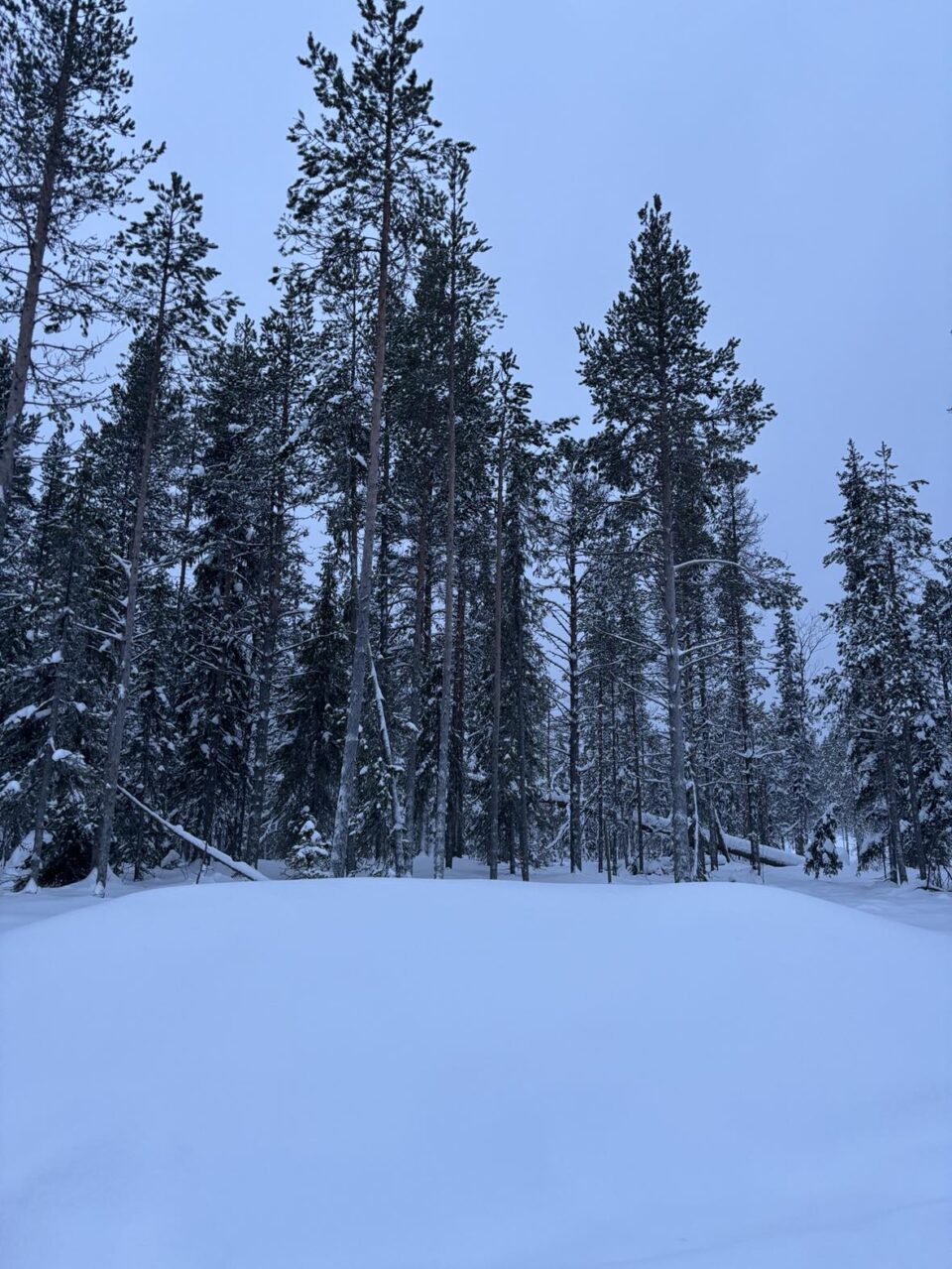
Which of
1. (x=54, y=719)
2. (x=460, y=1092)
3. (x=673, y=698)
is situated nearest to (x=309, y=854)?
(x=673, y=698)

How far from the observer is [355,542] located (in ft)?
54.2

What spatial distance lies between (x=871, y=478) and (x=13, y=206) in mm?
23255

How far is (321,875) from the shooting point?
12.9 meters

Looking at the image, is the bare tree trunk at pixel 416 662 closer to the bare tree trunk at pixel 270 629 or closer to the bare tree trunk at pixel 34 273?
the bare tree trunk at pixel 270 629

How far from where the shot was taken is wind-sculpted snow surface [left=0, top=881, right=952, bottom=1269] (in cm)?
249

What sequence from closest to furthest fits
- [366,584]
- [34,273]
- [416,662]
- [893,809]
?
[34,273]
[366,584]
[416,662]
[893,809]

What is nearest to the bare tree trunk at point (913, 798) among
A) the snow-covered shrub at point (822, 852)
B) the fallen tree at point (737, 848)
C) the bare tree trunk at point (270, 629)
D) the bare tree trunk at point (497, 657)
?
the snow-covered shrub at point (822, 852)

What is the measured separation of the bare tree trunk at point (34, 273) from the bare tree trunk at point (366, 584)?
5.28 metres

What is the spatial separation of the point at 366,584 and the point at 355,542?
16.9ft

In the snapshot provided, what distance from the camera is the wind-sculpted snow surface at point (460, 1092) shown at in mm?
2488

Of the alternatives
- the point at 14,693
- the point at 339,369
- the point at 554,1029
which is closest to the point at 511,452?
the point at 339,369

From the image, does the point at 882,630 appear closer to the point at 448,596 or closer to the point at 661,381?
the point at 661,381

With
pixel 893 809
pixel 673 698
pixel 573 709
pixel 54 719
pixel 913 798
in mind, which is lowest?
pixel 893 809

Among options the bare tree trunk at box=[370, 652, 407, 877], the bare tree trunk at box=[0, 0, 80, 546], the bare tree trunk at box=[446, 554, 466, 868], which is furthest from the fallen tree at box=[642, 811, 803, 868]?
the bare tree trunk at box=[0, 0, 80, 546]
